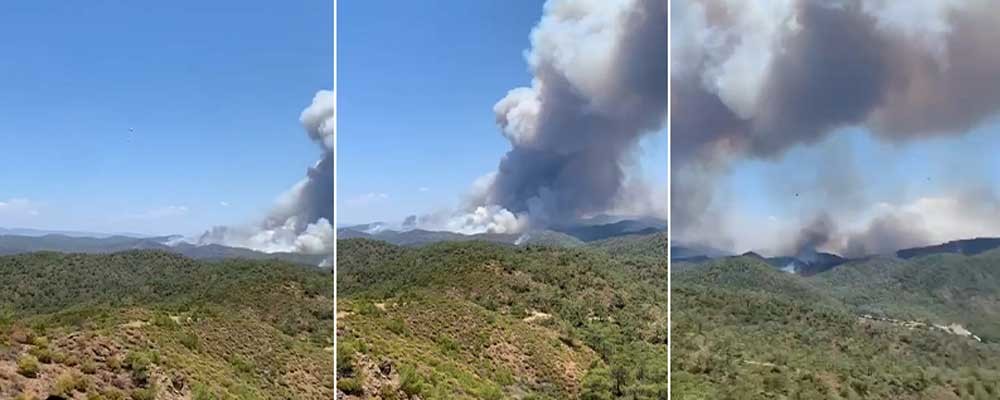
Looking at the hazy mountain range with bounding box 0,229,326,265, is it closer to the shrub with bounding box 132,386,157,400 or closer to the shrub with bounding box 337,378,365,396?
the shrub with bounding box 337,378,365,396

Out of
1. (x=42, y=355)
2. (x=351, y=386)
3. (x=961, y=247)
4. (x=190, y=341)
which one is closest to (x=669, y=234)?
(x=961, y=247)

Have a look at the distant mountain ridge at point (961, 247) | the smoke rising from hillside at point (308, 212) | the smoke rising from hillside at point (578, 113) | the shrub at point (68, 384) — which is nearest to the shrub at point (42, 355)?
the shrub at point (68, 384)

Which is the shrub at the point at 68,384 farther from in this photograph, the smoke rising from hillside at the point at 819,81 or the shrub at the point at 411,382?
the smoke rising from hillside at the point at 819,81

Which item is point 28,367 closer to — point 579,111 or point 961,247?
point 579,111

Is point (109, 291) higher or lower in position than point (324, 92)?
lower

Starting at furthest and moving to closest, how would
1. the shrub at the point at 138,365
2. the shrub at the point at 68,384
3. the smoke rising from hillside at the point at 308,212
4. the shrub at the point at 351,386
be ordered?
the smoke rising from hillside at the point at 308,212
the shrub at the point at 351,386
the shrub at the point at 138,365
the shrub at the point at 68,384

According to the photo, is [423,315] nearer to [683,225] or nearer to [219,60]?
[683,225]

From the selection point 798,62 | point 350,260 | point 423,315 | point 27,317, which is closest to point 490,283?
point 423,315
